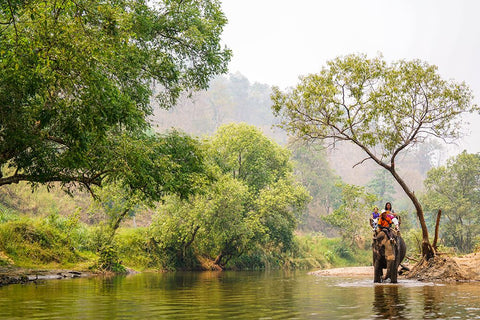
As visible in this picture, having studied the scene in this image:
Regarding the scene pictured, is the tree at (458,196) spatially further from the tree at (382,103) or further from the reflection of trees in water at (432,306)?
the reflection of trees in water at (432,306)

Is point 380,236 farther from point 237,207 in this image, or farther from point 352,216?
point 352,216

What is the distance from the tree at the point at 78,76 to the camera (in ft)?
47.8

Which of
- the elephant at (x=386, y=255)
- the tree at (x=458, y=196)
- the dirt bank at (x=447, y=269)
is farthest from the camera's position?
the tree at (x=458, y=196)

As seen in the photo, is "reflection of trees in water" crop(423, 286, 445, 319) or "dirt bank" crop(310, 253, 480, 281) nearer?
"reflection of trees in water" crop(423, 286, 445, 319)

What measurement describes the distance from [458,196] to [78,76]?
2521 inches

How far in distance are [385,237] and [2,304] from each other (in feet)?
54.1

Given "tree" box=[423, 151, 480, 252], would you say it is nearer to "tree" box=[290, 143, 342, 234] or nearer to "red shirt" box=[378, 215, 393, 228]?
"tree" box=[290, 143, 342, 234]

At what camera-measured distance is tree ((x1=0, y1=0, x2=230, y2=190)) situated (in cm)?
1457

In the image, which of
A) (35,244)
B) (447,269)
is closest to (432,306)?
(447,269)

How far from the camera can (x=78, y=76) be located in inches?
611

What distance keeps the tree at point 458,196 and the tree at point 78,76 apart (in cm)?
5177

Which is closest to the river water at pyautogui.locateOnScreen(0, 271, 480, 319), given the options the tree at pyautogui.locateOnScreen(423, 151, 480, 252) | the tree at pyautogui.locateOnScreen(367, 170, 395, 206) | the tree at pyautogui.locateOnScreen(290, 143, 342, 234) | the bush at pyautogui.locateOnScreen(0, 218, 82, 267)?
the bush at pyautogui.locateOnScreen(0, 218, 82, 267)

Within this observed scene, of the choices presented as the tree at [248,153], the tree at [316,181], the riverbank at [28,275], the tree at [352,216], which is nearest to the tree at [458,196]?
the tree at [352,216]

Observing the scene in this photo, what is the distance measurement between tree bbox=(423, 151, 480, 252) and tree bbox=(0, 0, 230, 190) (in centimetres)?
5177
